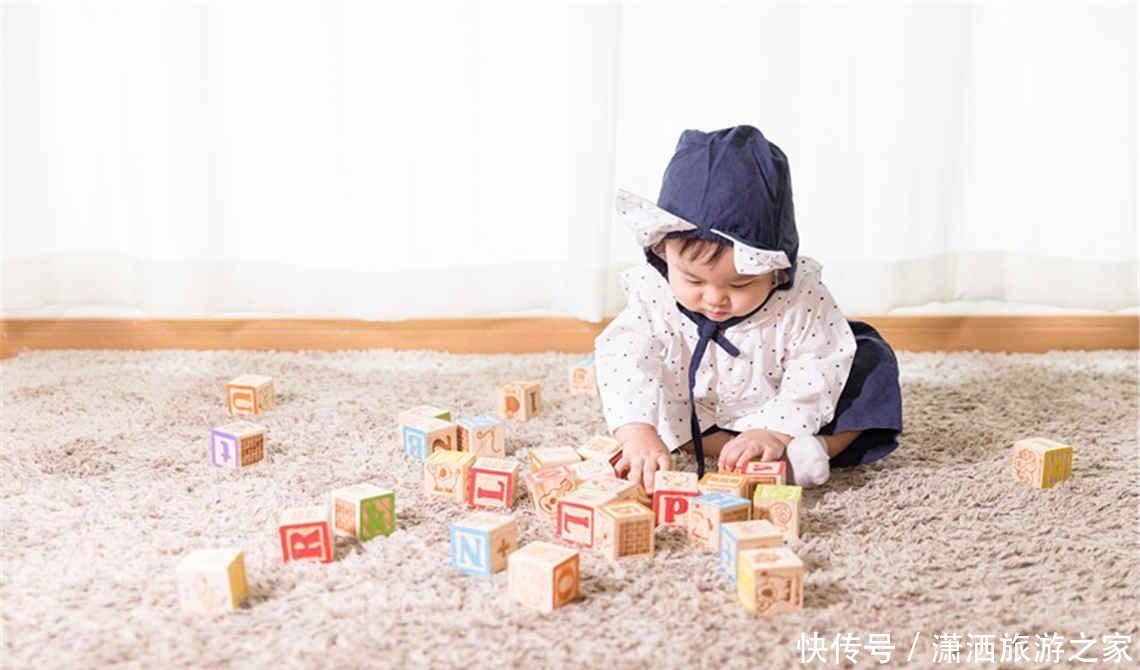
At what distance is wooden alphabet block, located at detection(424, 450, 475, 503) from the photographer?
1.35 m

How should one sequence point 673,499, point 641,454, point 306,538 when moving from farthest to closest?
point 641,454 < point 673,499 < point 306,538

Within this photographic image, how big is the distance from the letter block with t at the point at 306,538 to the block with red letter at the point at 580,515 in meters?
0.25

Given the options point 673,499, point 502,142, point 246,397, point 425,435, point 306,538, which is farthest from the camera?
point 502,142

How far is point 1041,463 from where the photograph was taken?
1403 mm

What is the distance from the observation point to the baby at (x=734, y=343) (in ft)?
4.28

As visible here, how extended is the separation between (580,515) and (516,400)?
510 mm

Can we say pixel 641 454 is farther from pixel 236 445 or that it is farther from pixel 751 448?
pixel 236 445

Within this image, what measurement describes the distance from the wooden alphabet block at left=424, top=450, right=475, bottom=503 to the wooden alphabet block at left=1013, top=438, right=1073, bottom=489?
2.29 feet

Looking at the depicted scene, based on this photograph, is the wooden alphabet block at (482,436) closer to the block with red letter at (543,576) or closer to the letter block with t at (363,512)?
the letter block with t at (363,512)

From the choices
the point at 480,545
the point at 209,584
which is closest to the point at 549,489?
the point at 480,545

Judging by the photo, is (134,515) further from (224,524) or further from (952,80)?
(952,80)

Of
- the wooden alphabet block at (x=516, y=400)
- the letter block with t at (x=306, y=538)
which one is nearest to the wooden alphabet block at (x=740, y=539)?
the letter block with t at (x=306, y=538)

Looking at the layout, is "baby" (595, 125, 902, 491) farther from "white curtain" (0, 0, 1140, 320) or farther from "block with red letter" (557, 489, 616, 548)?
"white curtain" (0, 0, 1140, 320)

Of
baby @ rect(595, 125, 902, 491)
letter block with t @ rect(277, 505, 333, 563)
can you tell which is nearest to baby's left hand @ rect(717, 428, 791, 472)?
baby @ rect(595, 125, 902, 491)
